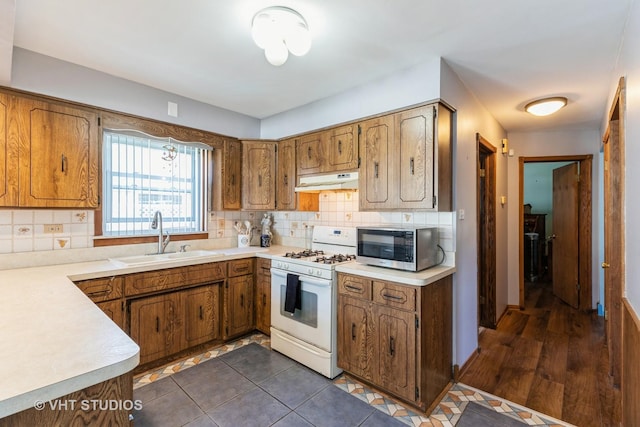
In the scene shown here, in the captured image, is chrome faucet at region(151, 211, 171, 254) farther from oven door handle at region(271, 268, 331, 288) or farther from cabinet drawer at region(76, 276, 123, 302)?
oven door handle at region(271, 268, 331, 288)

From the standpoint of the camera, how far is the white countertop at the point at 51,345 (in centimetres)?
77

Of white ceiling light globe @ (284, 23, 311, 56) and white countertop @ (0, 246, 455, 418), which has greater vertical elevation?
white ceiling light globe @ (284, 23, 311, 56)

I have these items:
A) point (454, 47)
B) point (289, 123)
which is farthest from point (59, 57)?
point (454, 47)

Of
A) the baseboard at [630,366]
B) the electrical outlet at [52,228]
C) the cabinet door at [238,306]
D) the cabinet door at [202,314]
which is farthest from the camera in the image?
the cabinet door at [238,306]

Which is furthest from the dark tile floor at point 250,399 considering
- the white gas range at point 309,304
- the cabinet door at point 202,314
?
the cabinet door at point 202,314

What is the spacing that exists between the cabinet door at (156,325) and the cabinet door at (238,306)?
0.46 metres

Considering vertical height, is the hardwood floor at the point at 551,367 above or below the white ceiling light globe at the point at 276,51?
below

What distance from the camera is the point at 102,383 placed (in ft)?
2.95

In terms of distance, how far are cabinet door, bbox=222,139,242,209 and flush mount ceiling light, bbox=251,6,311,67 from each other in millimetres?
1793

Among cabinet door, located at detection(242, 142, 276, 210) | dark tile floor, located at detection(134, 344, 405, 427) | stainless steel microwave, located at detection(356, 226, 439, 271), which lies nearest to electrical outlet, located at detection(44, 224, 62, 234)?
dark tile floor, located at detection(134, 344, 405, 427)

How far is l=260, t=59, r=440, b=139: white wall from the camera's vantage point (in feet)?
7.44

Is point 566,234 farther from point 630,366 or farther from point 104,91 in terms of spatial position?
point 104,91

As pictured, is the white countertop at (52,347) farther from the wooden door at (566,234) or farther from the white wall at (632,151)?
the wooden door at (566,234)

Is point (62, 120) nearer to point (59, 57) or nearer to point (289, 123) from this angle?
point (59, 57)
